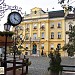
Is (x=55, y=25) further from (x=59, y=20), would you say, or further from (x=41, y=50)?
(x=41, y=50)

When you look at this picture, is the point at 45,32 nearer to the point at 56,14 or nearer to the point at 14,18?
the point at 56,14

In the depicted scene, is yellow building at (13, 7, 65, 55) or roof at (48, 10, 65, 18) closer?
yellow building at (13, 7, 65, 55)

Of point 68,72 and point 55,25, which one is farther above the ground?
point 55,25

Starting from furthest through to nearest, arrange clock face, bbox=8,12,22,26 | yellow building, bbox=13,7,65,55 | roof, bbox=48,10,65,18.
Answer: roof, bbox=48,10,65,18
yellow building, bbox=13,7,65,55
clock face, bbox=8,12,22,26

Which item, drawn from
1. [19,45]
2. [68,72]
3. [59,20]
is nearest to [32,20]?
[59,20]

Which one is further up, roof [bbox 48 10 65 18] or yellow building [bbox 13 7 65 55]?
roof [bbox 48 10 65 18]

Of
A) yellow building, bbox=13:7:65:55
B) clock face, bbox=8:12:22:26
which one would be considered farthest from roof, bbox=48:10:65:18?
clock face, bbox=8:12:22:26

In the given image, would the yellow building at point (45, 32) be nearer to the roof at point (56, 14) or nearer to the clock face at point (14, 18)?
the roof at point (56, 14)

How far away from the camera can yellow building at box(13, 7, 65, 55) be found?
190 feet

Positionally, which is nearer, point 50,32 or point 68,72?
point 68,72

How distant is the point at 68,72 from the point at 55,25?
47.2 metres

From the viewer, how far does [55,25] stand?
59062mm

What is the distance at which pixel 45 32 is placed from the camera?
196ft

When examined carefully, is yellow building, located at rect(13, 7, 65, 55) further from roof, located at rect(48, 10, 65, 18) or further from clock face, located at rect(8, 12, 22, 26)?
clock face, located at rect(8, 12, 22, 26)
